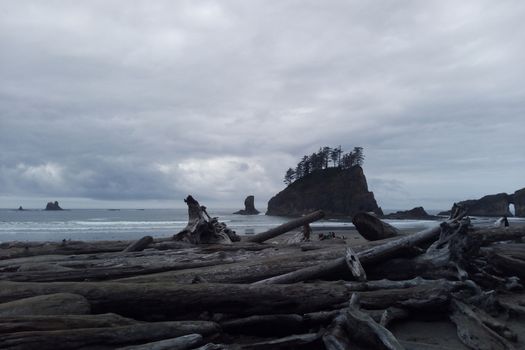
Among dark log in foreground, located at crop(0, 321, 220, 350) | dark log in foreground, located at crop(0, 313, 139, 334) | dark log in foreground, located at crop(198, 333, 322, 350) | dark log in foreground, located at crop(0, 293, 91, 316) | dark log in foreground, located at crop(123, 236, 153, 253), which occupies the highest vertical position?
dark log in foreground, located at crop(123, 236, 153, 253)

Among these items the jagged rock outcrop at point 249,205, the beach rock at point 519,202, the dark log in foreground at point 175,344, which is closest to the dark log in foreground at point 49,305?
the dark log in foreground at point 175,344

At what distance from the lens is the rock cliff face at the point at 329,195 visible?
306 feet

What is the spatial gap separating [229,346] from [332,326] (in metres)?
1.21

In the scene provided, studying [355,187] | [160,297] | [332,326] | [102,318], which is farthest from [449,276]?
[355,187]

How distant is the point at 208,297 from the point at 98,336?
149 centimetres

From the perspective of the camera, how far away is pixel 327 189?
9669 cm

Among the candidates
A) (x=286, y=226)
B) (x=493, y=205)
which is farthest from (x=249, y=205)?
(x=286, y=226)

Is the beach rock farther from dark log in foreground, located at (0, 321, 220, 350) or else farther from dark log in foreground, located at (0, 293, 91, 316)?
dark log in foreground, located at (0, 293, 91, 316)

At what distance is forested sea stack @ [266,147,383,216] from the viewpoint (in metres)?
93.6

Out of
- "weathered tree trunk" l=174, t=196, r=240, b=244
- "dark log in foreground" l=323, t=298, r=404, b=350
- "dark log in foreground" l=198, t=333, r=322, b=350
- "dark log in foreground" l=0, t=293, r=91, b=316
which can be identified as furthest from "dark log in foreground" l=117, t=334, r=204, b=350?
"weathered tree trunk" l=174, t=196, r=240, b=244

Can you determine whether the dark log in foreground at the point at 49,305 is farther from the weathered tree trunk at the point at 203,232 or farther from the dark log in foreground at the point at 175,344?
the weathered tree trunk at the point at 203,232

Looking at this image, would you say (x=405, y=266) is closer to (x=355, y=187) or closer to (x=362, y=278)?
(x=362, y=278)

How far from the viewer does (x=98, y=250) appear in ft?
34.3

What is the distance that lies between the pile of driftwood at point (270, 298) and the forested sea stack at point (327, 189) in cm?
8295
